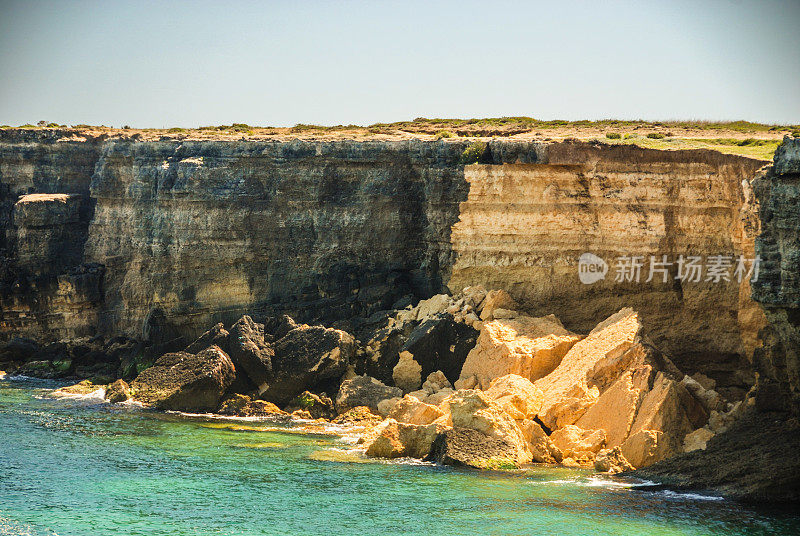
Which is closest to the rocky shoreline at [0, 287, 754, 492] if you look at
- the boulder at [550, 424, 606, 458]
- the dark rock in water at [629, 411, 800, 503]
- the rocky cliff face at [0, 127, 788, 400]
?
the boulder at [550, 424, 606, 458]

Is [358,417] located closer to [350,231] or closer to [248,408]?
[248,408]

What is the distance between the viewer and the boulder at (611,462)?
2603 centimetres

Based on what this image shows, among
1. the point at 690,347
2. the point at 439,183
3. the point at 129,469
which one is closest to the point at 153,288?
the point at 439,183

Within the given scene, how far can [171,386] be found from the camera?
36.3 m

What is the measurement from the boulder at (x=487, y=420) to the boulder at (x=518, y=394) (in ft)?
2.44

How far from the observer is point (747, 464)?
78.3 ft

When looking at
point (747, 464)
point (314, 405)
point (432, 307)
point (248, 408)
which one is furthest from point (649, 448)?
point (248, 408)

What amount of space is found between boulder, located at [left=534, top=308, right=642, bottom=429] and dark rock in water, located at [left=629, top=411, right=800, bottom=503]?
343 cm

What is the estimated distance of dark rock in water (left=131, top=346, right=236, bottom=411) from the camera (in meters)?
35.6

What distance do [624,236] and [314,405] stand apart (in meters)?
12.3

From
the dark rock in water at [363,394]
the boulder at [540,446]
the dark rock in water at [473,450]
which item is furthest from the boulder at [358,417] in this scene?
the boulder at [540,446]

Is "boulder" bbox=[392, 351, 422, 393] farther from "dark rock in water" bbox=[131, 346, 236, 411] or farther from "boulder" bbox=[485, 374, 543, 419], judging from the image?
"dark rock in water" bbox=[131, 346, 236, 411]

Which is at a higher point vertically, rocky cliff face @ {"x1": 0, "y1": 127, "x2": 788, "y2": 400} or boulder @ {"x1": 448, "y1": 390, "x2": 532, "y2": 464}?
rocky cliff face @ {"x1": 0, "y1": 127, "x2": 788, "y2": 400}

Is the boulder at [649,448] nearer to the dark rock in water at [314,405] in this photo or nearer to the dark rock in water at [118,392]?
the dark rock in water at [314,405]
